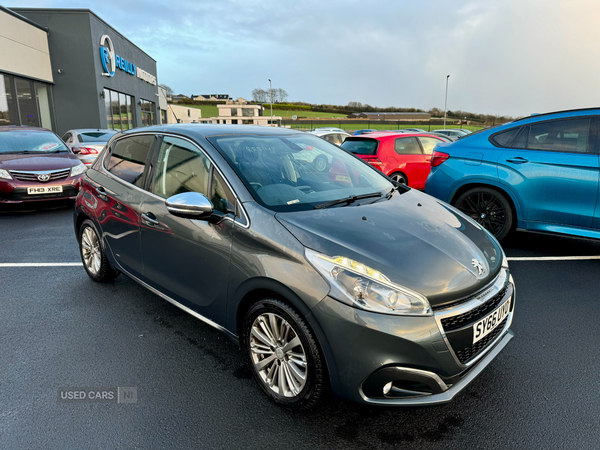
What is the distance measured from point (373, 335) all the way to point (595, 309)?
2.79 metres

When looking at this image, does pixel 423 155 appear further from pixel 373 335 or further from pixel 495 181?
pixel 373 335

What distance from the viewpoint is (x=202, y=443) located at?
2.12m

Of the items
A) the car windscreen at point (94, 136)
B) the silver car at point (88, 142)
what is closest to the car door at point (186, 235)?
the silver car at point (88, 142)

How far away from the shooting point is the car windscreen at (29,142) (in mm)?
8266

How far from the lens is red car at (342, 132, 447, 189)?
9.11 m

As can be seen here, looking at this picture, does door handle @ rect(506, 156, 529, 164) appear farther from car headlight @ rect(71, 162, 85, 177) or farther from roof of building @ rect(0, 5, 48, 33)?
roof of building @ rect(0, 5, 48, 33)

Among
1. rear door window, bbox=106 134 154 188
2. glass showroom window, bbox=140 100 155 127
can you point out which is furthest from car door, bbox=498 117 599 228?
glass showroom window, bbox=140 100 155 127

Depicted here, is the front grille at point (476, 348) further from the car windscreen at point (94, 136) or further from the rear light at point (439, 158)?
the car windscreen at point (94, 136)

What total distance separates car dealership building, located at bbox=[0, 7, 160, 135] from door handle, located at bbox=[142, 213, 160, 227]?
16.4 metres

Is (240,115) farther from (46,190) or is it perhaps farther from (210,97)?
(46,190)

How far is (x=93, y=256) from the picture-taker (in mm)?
4188

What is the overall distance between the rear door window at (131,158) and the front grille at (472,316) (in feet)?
8.08

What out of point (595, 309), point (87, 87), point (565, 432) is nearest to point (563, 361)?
point (565, 432)

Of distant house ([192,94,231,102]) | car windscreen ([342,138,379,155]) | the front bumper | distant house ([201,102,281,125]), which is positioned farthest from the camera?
distant house ([192,94,231,102])
